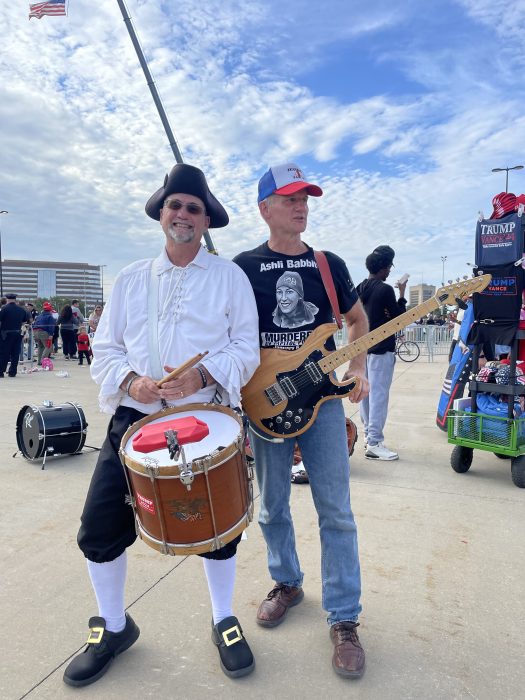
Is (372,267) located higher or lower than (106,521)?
higher

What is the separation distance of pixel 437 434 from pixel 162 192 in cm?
519

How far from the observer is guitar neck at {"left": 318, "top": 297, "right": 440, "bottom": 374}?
96.3 inches

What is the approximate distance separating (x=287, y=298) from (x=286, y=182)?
541 mm

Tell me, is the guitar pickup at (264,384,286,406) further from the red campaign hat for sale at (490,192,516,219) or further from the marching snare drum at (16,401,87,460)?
the marching snare drum at (16,401,87,460)

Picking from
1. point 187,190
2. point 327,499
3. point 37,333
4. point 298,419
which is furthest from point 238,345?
point 37,333

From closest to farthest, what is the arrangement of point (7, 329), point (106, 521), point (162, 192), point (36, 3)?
point (106, 521) < point (162, 192) < point (36, 3) < point (7, 329)

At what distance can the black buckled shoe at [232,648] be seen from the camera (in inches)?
84.1

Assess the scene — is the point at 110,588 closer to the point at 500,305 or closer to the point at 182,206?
the point at 182,206

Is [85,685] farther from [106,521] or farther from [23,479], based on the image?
[23,479]

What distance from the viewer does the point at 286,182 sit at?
7.98 ft

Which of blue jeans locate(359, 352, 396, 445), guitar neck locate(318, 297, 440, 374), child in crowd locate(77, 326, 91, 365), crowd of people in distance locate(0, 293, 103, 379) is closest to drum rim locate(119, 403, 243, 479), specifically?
guitar neck locate(318, 297, 440, 374)

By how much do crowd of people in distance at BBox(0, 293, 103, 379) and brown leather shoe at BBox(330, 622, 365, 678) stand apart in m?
11.5

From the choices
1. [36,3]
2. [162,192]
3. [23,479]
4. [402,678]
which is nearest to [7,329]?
[36,3]

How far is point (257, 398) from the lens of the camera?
2.47 m
